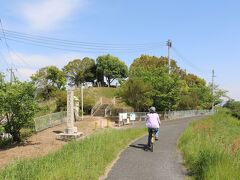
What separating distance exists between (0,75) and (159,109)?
26889 millimetres

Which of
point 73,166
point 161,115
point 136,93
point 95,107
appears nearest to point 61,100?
point 95,107

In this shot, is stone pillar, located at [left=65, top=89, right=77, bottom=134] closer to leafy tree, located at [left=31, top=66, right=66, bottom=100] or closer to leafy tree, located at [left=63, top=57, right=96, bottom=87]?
leafy tree, located at [left=31, top=66, right=66, bottom=100]

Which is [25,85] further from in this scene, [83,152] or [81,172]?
[81,172]

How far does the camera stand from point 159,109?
44531 millimetres

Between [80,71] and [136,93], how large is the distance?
42.7m

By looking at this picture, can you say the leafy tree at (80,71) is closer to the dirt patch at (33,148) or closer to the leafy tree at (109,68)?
the leafy tree at (109,68)

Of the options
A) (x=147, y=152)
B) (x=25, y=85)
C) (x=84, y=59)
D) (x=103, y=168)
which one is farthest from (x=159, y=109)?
(x=84, y=59)

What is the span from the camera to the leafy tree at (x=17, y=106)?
65.9 ft

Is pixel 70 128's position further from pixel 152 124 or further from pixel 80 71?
pixel 80 71

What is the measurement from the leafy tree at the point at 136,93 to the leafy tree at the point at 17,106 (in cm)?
1911

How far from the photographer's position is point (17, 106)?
2047cm

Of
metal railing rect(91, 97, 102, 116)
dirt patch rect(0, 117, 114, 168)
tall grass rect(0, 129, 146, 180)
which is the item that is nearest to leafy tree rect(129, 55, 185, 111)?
metal railing rect(91, 97, 102, 116)

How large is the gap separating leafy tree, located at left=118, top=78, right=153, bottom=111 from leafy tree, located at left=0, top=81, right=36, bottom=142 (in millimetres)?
19108

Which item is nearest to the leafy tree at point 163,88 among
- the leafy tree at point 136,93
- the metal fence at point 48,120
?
the leafy tree at point 136,93
